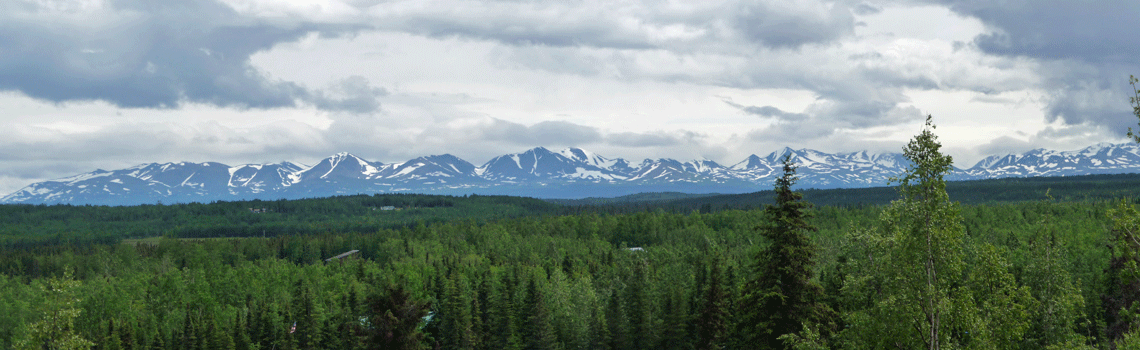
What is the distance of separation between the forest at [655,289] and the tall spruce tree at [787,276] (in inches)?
3.8

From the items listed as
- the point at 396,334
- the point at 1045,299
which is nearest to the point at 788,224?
the point at 1045,299

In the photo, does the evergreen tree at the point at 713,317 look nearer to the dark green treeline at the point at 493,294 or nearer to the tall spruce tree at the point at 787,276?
the dark green treeline at the point at 493,294

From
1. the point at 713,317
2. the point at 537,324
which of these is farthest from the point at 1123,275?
the point at 537,324

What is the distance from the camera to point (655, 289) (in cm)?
8106

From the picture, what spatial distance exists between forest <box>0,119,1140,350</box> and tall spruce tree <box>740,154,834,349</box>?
97mm

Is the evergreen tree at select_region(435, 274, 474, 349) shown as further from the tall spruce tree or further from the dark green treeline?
the tall spruce tree

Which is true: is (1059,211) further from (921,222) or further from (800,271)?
(921,222)

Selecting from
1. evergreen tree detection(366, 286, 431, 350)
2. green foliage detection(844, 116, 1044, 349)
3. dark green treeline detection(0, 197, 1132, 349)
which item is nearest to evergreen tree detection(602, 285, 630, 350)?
dark green treeline detection(0, 197, 1132, 349)

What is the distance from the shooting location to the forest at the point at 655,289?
2108 cm

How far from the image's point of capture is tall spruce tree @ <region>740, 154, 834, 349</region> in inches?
1310

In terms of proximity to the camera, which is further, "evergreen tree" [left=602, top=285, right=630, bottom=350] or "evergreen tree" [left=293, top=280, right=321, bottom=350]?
"evergreen tree" [left=293, top=280, right=321, bottom=350]

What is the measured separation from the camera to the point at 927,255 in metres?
20.6

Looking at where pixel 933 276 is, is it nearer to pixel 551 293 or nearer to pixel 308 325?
pixel 308 325

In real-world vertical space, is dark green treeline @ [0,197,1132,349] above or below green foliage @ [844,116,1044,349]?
below
